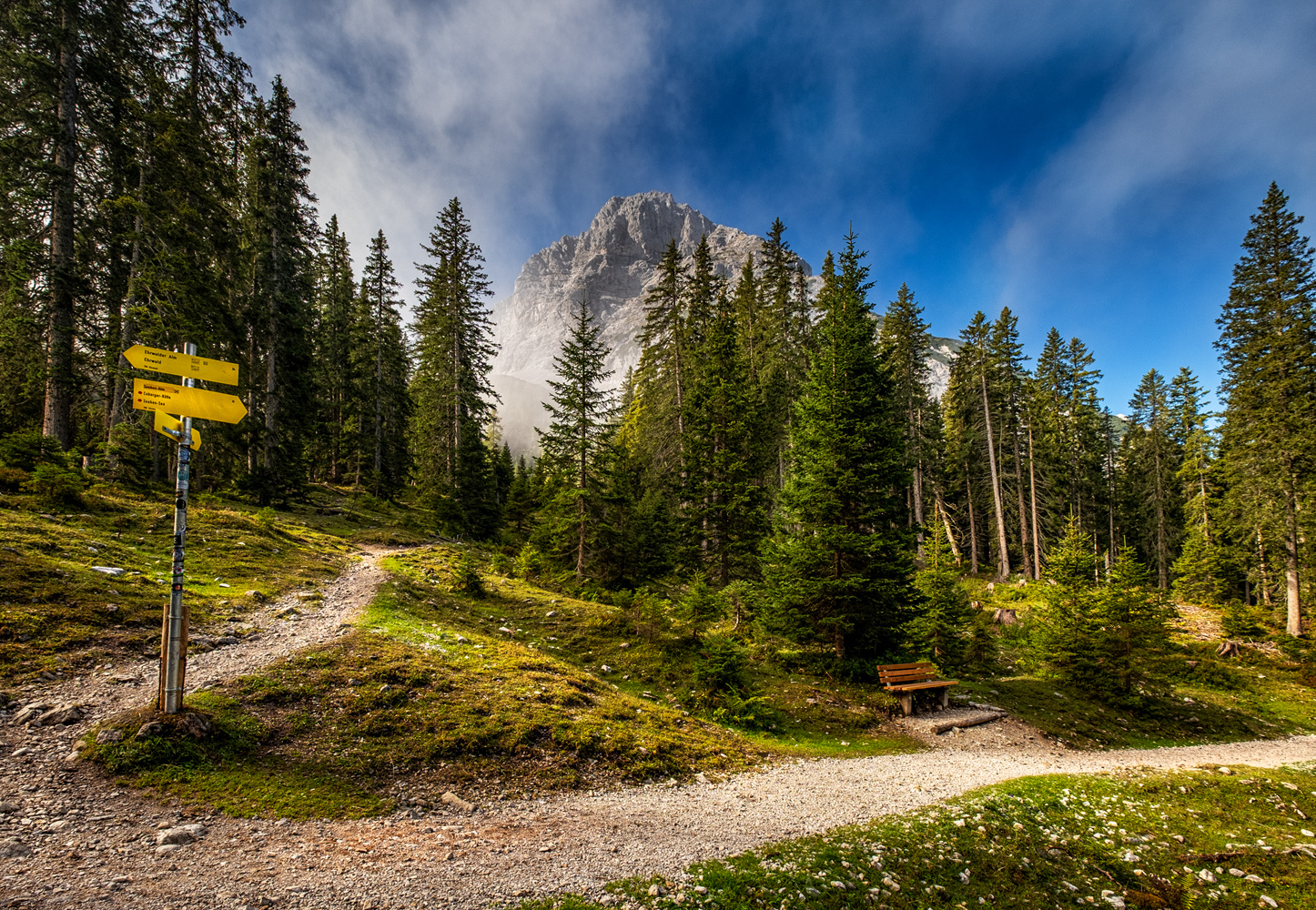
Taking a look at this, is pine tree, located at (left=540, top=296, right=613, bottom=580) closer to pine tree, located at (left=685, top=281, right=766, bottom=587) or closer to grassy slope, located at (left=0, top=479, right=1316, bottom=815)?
grassy slope, located at (left=0, top=479, right=1316, bottom=815)

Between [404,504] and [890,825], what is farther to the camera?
[404,504]

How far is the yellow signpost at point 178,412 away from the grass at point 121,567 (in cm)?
233

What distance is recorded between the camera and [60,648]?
262 inches

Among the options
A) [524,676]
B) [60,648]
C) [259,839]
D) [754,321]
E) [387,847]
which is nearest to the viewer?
[259,839]

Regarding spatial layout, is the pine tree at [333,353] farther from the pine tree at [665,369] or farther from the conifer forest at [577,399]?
the pine tree at [665,369]

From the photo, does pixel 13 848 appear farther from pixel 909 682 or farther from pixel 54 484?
pixel 909 682

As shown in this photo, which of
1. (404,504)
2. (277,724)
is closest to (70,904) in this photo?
(277,724)

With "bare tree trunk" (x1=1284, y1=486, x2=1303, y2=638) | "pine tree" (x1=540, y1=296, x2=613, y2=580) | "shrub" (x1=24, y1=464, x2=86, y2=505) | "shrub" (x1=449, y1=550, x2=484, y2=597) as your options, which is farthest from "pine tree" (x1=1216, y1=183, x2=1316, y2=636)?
"shrub" (x1=24, y1=464, x2=86, y2=505)

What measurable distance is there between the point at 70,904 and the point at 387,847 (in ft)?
7.18

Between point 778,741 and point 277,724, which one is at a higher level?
point 277,724

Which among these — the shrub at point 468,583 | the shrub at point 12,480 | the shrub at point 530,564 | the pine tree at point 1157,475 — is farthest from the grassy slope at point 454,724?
the pine tree at point 1157,475

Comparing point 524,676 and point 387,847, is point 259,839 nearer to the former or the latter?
point 387,847

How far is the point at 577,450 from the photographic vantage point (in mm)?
19469

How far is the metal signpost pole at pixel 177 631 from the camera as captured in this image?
5.48m
